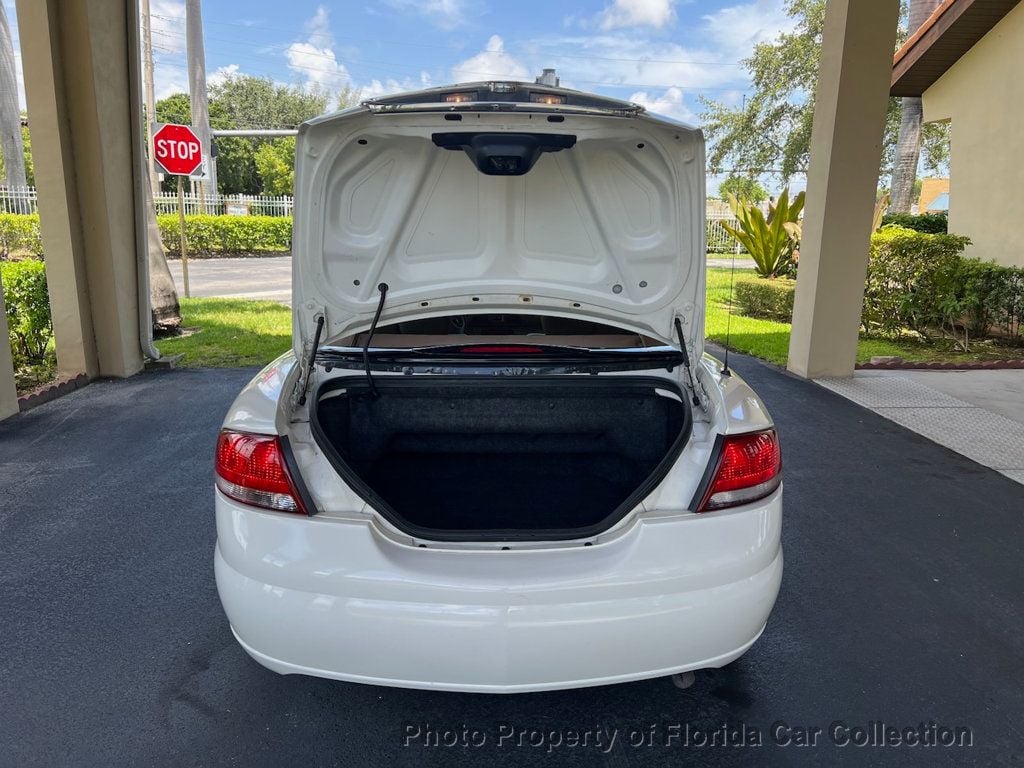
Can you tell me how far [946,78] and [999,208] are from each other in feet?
9.07

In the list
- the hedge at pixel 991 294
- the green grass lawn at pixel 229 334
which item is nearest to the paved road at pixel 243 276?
the green grass lawn at pixel 229 334

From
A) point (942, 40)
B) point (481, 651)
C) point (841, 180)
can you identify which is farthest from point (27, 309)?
point (942, 40)

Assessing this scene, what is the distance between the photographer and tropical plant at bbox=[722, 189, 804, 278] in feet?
39.3

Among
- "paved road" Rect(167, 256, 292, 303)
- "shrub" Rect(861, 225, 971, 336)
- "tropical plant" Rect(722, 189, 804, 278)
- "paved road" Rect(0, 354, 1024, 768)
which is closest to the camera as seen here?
"paved road" Rect(0, 354, 1024, 768)

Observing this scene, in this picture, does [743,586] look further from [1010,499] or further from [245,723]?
[1010,499]

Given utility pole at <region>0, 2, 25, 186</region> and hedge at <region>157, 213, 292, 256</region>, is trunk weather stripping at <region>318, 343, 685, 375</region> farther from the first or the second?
hedge at <region>157, 213, 292, 256</region>

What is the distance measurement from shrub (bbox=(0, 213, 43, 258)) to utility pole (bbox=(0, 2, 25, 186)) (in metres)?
3.87

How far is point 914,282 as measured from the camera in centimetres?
916

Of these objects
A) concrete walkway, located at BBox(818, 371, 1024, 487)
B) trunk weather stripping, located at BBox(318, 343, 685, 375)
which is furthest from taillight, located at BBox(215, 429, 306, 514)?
concrete walkway, located at BBox(818, 371, 1024, 487)

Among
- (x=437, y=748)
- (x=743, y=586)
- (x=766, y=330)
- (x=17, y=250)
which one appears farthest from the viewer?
(x=17, y=250)

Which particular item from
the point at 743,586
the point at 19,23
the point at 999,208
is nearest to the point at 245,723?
the point at 743,586

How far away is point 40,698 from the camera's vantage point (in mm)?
2389

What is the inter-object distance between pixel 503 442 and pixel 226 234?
78.2 ft

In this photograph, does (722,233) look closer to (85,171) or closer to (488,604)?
(85,171)
